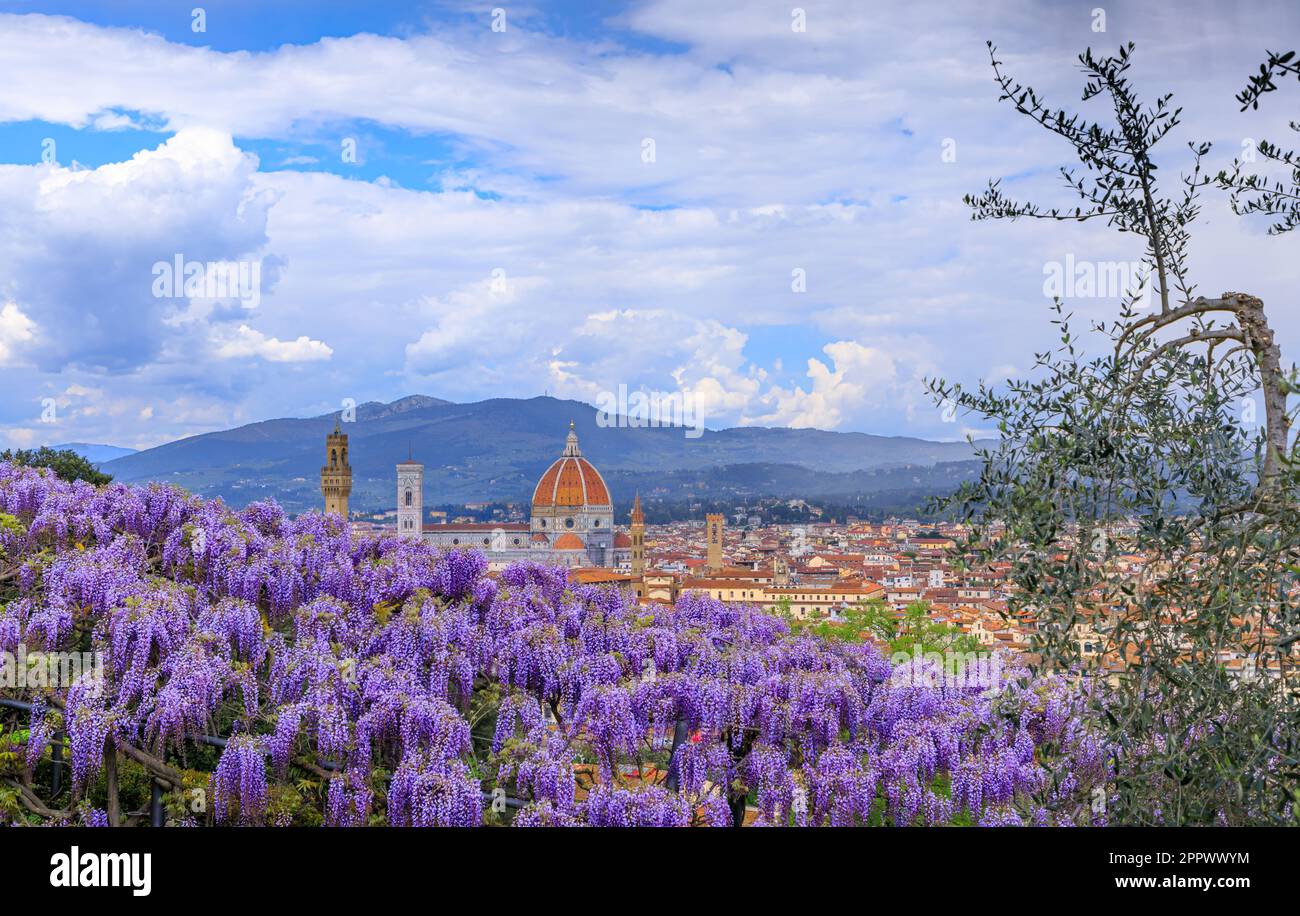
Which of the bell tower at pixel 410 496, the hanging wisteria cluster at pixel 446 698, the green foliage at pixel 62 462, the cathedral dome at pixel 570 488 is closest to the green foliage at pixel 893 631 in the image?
the hanging wisteria cluster at pixel 446 698

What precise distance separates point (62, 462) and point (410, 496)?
8606 centimetres

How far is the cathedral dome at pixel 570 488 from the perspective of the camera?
110562mm

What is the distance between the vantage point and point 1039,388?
501 centimetres

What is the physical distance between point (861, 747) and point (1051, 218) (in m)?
6.71

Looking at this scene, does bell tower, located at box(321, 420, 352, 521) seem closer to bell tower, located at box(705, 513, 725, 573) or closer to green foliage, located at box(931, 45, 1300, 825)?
bell tower, located at box(705, 513, 725, 573)

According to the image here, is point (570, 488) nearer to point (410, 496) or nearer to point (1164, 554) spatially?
point (410, 496)

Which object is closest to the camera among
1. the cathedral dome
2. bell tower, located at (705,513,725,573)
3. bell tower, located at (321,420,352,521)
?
bell tower, located at (321,420,352,521)

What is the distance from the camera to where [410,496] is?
11531 centimetres

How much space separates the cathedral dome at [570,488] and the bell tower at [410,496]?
1196 centimetres

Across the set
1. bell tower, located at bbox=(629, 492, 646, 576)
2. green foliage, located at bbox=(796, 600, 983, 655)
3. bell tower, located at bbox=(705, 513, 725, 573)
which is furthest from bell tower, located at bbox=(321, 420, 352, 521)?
green foliage, located at bbox=(796, 600, 983, 655)

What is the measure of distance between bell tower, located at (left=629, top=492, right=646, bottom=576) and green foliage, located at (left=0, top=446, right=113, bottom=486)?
6968 centimetres

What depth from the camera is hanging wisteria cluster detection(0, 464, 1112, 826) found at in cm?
888

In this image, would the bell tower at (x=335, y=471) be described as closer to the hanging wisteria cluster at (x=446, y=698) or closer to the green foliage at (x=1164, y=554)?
the hanging wisteria cluster at (x=446, y=698)
